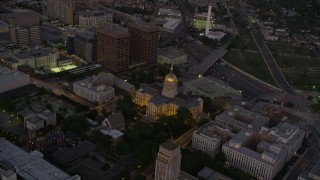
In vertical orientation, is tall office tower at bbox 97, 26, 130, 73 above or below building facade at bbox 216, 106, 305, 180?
above

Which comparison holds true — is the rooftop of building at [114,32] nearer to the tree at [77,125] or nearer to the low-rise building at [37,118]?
the low-rise building at [37,118]

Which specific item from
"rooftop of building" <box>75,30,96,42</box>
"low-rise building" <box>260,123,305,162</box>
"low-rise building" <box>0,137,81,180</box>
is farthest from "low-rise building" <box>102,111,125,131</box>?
"rooftop of building" <box>75,30,96,42</box>

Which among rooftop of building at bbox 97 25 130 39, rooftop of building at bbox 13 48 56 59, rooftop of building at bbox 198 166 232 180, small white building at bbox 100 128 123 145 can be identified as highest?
rooftop of building at bbox 97 25 130 39

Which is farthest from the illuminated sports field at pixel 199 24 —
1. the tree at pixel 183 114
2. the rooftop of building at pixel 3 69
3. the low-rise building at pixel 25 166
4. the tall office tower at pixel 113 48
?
the low-rise building at pixel 25 166

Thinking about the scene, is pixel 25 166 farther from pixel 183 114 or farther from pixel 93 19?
pixel 93 19

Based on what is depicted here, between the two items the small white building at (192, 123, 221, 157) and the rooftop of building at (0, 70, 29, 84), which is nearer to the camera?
the small white building at (192, 123, 221, 157)

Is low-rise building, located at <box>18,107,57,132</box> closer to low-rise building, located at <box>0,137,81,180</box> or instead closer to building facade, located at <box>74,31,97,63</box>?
low-rise building, located at <box>0,137,81,180</box>

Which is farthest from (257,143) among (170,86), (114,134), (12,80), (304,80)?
(12,80)

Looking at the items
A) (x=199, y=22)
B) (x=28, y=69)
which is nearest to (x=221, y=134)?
(x=28, y=69)
